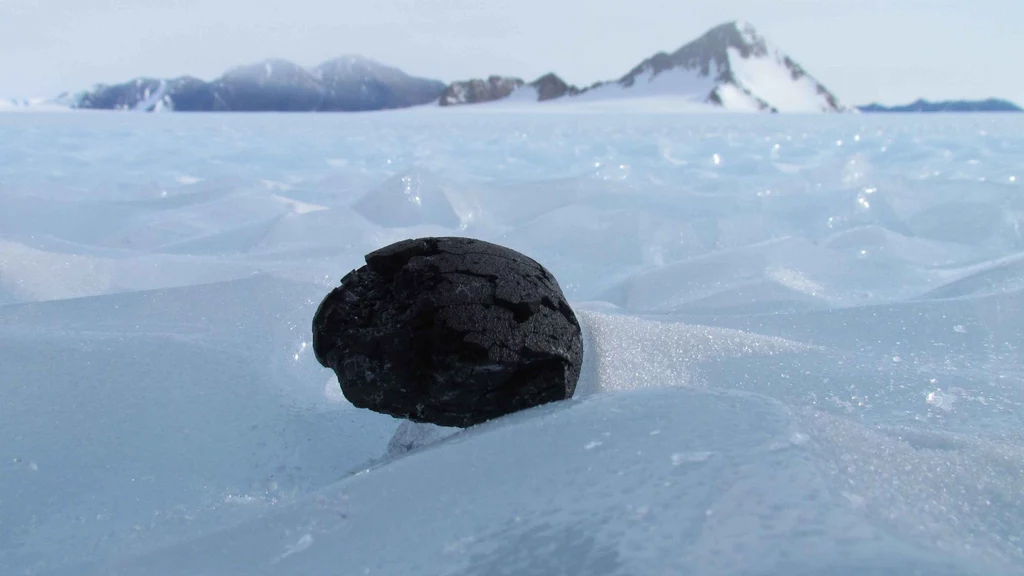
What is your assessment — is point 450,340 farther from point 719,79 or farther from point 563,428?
point 719,79

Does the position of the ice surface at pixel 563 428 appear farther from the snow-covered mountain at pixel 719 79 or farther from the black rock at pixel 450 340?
the snow-covered mountain at pixel 719 79

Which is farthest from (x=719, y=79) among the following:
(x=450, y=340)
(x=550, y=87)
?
(x=450, y=340)

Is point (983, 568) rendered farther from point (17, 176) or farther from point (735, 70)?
point (735, 70)

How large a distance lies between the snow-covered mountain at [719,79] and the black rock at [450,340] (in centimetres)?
5420

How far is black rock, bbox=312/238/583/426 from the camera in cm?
125

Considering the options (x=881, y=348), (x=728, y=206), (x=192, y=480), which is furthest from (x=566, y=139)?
(x=192, y=480)

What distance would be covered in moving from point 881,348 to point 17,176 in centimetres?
637

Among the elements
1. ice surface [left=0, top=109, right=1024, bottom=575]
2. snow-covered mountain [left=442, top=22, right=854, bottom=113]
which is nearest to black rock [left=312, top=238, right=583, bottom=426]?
ice surface [left=0, top=109, right=1024, bottom=575]

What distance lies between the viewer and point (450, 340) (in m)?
1.24

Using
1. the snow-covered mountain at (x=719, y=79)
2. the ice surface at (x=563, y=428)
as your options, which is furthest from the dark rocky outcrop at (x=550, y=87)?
the ice surface at (x=563, y=428)

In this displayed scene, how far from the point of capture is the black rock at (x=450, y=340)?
1.25 metres

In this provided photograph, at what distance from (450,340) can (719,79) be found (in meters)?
76.2

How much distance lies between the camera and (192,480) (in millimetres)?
1285

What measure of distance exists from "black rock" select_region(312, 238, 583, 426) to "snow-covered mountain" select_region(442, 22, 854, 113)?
54.2 m
